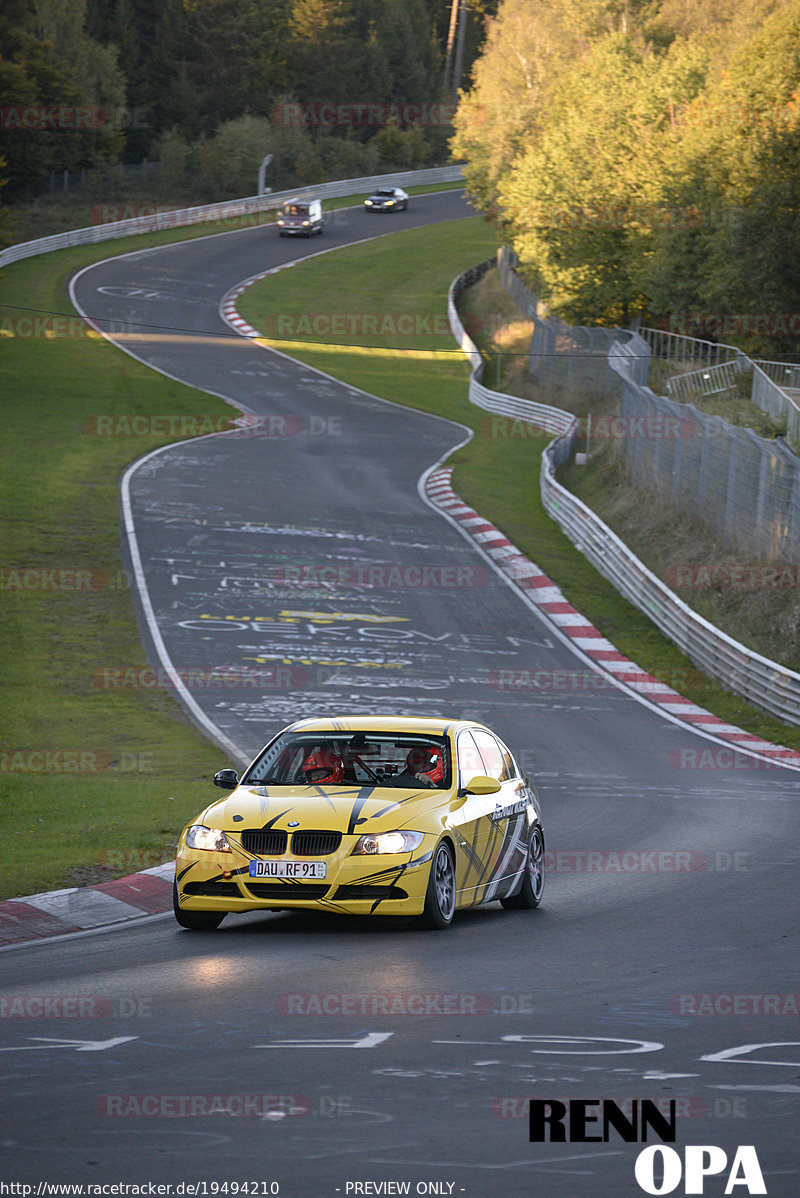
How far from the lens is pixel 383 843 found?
9758mm

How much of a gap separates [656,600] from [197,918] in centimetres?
2033

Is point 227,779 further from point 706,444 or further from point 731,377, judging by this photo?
point 731,377

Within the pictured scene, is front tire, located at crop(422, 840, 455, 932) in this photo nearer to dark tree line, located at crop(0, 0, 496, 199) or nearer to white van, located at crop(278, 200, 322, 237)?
Result: dark tree line, located at crop(0, 0, 496, 199)

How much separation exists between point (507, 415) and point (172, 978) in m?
44.8

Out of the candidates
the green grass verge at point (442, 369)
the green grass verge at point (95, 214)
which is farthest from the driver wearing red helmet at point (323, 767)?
the green grass verge at point (95, 214)

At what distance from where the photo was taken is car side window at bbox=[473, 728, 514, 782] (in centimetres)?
1153

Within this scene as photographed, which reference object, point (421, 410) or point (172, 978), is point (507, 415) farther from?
point (172, 978)

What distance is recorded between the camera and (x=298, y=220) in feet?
282

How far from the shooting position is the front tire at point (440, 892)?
32.5 ft

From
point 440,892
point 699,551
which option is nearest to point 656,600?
point 699,551

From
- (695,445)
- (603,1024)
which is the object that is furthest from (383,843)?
(695,445)

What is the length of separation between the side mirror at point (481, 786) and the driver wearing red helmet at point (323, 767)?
936 mm

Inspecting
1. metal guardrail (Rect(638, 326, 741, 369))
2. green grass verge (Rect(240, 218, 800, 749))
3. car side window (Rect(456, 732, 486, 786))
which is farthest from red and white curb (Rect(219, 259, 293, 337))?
car side window (Rect(456, 732, 486, 786))

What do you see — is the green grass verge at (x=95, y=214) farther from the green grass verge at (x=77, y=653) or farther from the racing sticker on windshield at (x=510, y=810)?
the racing sticker on windshield at (x=510, y=810)
